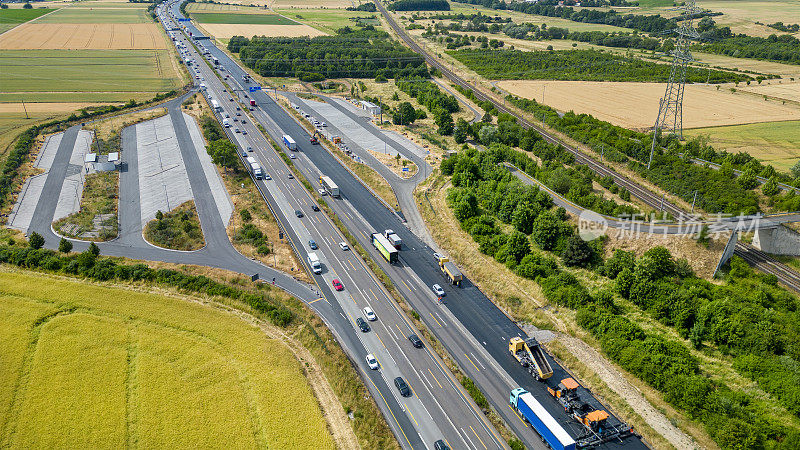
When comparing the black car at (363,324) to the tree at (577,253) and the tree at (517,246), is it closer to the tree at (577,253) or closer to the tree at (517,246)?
the tree at (517,246)

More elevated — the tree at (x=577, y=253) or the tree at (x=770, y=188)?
the tree at (x=770, y=188)

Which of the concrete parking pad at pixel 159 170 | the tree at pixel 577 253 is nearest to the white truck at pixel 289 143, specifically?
the concrete parking pad at pixel 159 170

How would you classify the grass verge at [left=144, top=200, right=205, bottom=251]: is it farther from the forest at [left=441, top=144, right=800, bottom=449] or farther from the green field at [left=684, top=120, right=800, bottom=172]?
the green field at [left=684, top=120, right=800, bottom=172]

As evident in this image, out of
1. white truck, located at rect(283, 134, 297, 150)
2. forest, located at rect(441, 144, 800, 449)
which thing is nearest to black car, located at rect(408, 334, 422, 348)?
forest, located at rect(441, 144, 800, 449)

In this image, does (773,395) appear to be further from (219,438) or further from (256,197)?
(256,197)

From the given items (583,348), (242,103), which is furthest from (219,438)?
(242,103)

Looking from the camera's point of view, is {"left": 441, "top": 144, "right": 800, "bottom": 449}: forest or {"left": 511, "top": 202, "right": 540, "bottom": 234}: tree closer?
{"left": 441, "top": 144, "right": 800, "bottom": 449}: forest
